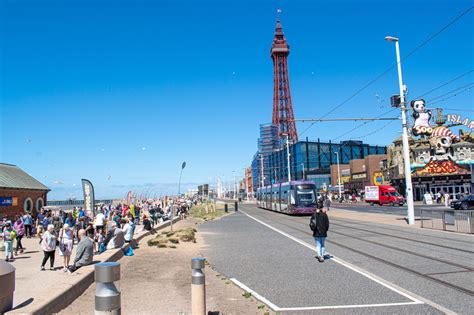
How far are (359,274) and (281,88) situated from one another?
459 ft

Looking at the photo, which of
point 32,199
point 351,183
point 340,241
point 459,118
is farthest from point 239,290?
point 351,183

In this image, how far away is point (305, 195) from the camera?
1419 inches

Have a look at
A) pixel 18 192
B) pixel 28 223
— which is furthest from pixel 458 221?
pixel 18 192

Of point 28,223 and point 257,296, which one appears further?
point 28,223

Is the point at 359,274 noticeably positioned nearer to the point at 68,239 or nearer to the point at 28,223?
the point at 68,239

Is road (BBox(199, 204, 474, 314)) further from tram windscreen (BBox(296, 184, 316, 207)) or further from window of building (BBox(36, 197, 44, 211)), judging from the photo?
window of building (BBox(36, 197, 44, 211))

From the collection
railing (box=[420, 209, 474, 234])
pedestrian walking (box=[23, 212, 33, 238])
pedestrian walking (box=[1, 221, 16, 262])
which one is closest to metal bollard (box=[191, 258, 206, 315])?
pedestrian walking (box=[1, 221, 16, 262])

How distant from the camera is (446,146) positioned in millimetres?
54156

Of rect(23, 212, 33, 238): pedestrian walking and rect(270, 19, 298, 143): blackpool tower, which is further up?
rect(270, 19, 298, 143): blackpool tower

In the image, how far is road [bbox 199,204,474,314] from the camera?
7.21 m

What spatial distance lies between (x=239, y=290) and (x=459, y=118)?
1958 inches

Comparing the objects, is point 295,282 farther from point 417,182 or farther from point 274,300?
point 417,182

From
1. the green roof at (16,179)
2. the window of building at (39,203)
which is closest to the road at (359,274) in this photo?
the green roof at (16,179)

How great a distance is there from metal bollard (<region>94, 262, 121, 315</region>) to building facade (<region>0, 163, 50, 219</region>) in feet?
80.8
